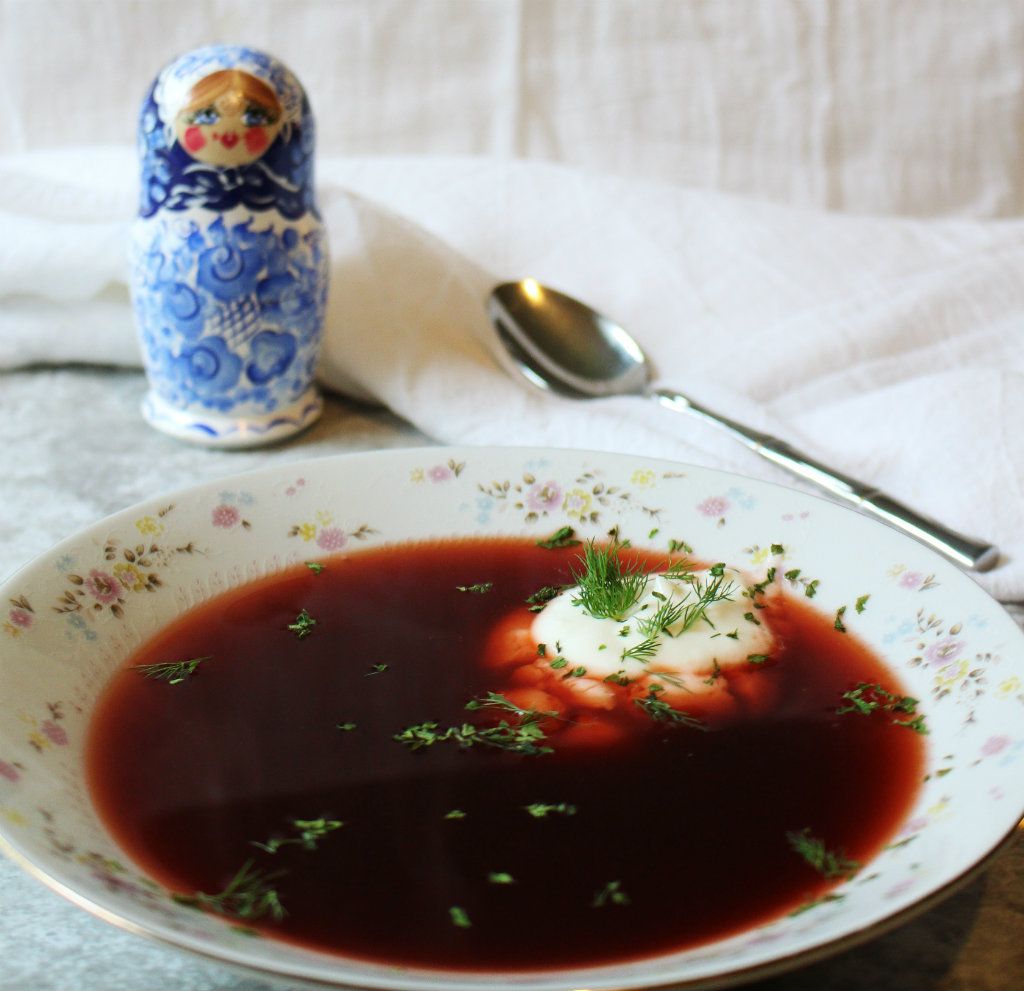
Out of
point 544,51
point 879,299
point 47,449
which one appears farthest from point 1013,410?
point 544,51

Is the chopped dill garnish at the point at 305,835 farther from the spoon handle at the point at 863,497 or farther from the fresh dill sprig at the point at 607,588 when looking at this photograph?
the spoon handle at the point at 863,497

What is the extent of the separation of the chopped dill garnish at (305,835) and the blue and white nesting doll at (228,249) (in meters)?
0.63

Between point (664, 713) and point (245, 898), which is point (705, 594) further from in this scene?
point (245, 898)

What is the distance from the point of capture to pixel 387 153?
1823 millimetres

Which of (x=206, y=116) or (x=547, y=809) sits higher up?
(x=206, y=116)

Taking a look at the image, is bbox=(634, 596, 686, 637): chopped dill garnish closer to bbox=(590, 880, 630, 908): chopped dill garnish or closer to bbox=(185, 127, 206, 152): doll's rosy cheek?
bbox=(590, 880, 630, 908): chopped dill garnish

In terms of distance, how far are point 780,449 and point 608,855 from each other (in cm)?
55

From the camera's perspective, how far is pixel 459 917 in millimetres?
560

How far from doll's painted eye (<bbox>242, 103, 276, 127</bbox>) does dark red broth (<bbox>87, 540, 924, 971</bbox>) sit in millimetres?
455

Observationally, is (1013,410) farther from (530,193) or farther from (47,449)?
(47,449)

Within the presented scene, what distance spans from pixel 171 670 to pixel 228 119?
52cm

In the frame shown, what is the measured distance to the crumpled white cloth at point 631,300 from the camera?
1130 millimetres

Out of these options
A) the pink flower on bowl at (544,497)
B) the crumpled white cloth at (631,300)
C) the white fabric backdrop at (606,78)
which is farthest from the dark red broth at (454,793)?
the white fabric backdrop at (606,78)

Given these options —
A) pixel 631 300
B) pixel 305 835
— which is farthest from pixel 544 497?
pixel 631 300
